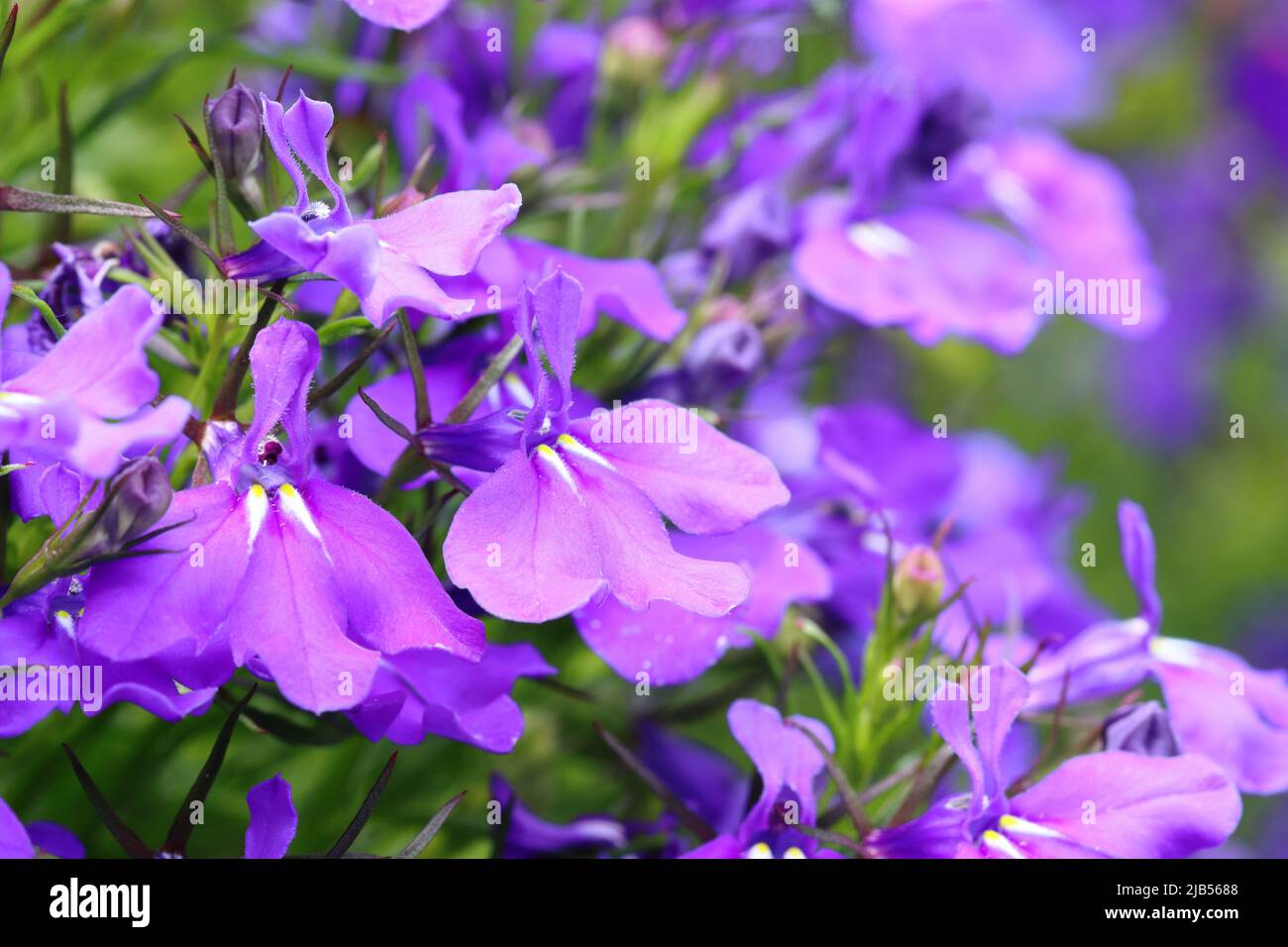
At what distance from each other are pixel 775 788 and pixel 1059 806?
0.13 meters

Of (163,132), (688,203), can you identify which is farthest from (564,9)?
(163,132)

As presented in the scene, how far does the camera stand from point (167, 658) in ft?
1.78

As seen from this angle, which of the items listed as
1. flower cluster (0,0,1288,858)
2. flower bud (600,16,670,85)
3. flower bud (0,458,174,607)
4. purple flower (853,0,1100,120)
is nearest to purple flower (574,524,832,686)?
flower cluster (0,0,1288,858)

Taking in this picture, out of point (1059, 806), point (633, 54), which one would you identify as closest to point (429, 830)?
point (1059, 806)

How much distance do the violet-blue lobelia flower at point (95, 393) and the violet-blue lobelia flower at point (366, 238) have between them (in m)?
0.06

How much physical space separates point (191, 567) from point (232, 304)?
13 centimetres

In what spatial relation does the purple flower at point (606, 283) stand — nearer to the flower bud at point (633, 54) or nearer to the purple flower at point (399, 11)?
the purple flower at point (399, 11)

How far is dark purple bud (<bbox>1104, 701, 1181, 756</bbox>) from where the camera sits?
2.40 ft

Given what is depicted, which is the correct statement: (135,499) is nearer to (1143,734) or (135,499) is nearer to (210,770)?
(210,770)

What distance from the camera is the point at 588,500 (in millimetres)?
622

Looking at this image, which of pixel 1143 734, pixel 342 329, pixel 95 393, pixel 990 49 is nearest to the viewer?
pixel 95 393

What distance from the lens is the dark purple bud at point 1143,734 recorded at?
73 cm

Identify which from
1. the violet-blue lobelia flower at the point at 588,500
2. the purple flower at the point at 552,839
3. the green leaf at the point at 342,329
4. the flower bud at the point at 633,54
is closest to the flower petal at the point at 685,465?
the violet-blue lobelia flower at the point at 588,500
